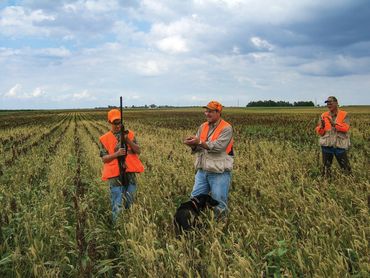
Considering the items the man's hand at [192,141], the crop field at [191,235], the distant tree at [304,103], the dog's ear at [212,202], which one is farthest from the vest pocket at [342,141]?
the distant tree at [304,103]

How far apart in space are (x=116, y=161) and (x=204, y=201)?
1.51 m

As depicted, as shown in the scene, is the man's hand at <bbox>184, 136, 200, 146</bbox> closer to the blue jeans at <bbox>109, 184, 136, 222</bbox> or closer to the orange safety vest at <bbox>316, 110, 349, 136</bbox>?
the blue jeans at <bbox>109, 184, 136, 222</bbox>

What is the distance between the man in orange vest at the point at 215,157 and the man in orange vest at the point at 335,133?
11.4 feet

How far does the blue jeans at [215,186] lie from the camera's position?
5.78 m

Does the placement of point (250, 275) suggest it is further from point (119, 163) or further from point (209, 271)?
point (119, 163)

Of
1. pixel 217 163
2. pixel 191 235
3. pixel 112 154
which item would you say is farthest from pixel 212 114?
pixel 191 235

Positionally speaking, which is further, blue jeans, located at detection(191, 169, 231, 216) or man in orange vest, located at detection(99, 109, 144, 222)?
man in orange vest, located at detection(99, 109, 144, 222)

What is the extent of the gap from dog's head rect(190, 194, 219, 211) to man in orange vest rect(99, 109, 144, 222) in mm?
1101

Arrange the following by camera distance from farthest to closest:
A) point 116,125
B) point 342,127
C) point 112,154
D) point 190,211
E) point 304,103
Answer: point 304,103 < point 342,127 < point 116,125 < point 112,154 < point 190,211

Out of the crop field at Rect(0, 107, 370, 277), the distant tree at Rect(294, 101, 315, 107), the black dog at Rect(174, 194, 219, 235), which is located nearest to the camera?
the crop field at Rect(0, 107, 370, 277)

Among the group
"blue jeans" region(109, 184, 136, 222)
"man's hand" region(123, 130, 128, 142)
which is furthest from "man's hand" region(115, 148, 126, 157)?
"blue jeans" region(109, 184, 136, 222)

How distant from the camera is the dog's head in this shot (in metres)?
5.48

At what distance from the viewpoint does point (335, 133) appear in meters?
8.64

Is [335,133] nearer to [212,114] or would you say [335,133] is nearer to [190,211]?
[212,114]
